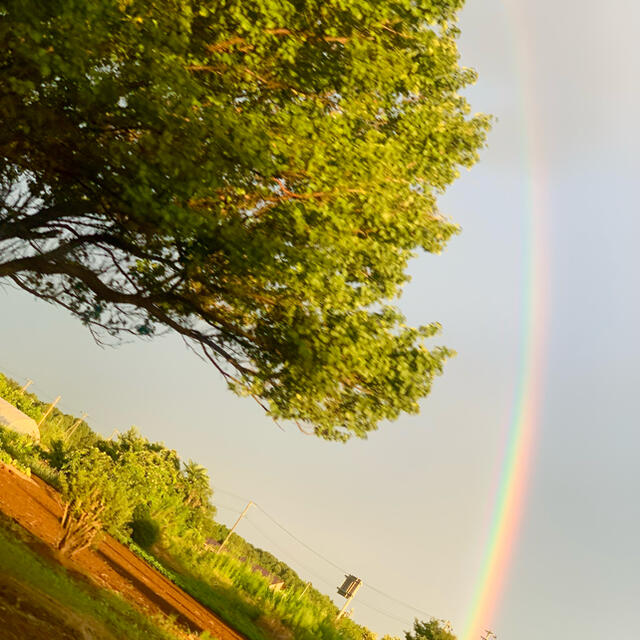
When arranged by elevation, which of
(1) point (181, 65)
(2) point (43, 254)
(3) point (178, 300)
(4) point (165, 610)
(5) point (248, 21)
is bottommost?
(4) point (165, 610)

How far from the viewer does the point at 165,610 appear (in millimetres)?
15125

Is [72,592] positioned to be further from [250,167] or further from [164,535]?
[164,535]

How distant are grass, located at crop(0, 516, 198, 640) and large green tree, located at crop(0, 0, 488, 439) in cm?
398

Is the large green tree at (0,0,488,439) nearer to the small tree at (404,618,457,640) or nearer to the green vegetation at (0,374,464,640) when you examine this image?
the green vegetation at (0,374,464,640)

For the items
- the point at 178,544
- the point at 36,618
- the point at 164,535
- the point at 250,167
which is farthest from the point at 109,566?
the point at 178,544

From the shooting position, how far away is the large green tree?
6.47 meters

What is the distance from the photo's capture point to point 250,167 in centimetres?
687

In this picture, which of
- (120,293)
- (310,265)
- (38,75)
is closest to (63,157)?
(38,75)

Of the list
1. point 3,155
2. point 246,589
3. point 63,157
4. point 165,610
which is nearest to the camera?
point 63,157

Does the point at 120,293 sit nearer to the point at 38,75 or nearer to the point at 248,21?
the point at 38,75

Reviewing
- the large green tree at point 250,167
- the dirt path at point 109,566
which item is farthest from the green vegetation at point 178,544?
the large green tree at point 250,167

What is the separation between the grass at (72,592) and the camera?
9.36m

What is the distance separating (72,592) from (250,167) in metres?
7.66

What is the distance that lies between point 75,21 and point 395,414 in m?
5.79
